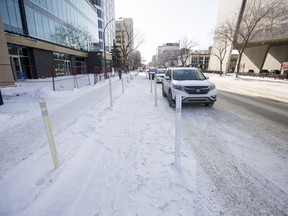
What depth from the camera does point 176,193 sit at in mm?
2570

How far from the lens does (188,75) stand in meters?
8.52

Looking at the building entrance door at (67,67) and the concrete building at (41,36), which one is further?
the building entrance door at (67,67)

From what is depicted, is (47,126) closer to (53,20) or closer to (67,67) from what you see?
(53,20)

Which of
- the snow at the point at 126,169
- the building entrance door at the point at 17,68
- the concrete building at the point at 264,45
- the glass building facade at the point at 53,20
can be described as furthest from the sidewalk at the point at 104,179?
the concrete building at the point at 264,45

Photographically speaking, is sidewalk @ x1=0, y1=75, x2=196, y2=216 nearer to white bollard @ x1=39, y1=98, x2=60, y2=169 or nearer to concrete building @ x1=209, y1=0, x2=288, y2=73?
white bollard @ x1=39, y1=98, x2=60, y2=169

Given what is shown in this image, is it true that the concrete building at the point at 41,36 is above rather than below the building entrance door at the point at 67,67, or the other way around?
above

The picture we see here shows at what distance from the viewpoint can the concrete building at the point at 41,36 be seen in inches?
739

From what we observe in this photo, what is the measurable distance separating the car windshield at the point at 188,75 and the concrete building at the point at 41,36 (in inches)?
375

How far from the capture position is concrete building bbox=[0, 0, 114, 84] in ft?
61.6

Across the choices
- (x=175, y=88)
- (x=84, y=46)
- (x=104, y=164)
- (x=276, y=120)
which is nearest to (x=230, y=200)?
(x=104, y=164)

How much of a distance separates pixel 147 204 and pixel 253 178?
1932mm

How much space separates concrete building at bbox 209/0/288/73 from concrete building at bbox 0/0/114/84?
34.9 m

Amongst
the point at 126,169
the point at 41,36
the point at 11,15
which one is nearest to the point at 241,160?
the point at 126,169

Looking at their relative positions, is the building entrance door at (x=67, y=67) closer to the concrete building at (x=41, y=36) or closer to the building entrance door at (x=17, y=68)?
the concrete building at (x=41, y=36)
